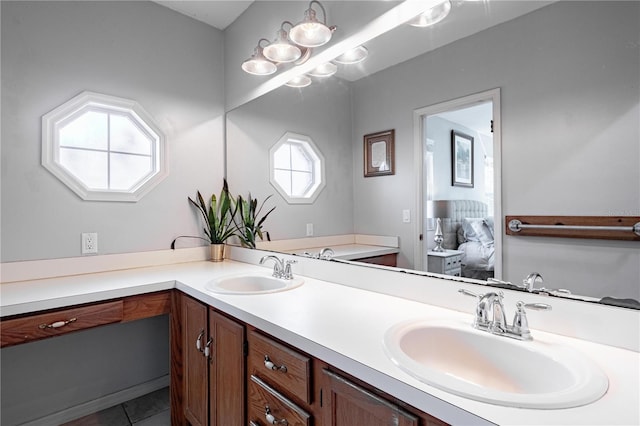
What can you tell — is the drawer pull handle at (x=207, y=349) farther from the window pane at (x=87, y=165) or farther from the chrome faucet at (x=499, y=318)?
the window pane at (x=87, y=165)

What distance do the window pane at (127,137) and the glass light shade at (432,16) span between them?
1832mm

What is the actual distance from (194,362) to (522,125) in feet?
5.62

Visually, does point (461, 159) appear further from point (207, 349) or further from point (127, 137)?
point (127, 137)

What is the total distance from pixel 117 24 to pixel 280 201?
1549 mm

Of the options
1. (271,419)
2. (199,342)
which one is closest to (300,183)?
(199,342)

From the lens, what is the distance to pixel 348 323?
1.01 metres

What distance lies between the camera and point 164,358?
2.23 m

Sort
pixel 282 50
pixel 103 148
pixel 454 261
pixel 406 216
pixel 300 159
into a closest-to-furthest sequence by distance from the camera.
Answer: pixel 454 261, pixel 406 216, pixel 282 50, pixel 300 159, pixel 103 148

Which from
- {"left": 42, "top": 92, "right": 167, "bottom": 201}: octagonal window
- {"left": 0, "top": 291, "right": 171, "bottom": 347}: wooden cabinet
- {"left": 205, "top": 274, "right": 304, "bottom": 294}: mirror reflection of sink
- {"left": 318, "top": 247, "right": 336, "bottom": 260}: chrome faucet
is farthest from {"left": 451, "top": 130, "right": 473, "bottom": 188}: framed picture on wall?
{"left": 42, "top": 92, "right": 167, "bottom": 201}: octagonal window

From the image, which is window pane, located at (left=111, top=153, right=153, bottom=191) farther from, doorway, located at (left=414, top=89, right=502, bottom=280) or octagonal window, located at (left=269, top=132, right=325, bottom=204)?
doorway, located at (left=414, top=89, right=502, bottom=280)

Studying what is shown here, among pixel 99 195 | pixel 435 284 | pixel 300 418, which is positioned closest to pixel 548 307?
pixel 435 284

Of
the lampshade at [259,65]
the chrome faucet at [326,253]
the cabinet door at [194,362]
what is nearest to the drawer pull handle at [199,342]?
the cabinet door at [194,362]

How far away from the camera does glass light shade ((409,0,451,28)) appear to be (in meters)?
1.17

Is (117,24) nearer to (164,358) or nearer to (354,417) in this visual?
(164,358)
